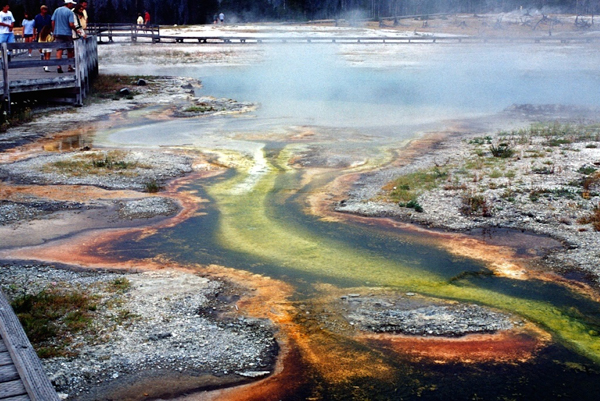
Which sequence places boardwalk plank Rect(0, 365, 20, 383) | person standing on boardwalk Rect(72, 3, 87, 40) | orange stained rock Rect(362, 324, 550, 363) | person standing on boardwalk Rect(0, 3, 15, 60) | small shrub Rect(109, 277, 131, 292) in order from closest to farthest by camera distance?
boardwalk plank Rect(0, 365, 20, 383), orange stained rock Rect(362, 324, 550, 363), small shrub Rect(109, 277, 131, 292), person standing on boardwalk Rect(72, 3, 87, 40), person standing on boardwalk Rect(0, 3, 15, 60)

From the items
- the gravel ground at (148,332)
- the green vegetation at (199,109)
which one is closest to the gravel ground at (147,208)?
the gravel ground at (148,332)

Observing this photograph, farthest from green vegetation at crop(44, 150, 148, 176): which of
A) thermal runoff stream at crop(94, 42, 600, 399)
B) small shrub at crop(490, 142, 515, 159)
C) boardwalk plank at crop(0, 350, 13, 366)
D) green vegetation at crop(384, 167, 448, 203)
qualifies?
boardwalk plank at crop(0, 350, 13, 366)

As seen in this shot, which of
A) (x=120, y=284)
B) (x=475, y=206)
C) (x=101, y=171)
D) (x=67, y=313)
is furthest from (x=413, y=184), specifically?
(x=67, y=313)

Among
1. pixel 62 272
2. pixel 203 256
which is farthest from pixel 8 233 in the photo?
pixel 203 256

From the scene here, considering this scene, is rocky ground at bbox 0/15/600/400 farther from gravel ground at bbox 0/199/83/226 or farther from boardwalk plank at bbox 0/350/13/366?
boardwalk plank at bbox 0/350/13/366

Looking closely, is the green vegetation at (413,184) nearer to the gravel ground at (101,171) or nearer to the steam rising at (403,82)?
the gravel ground at (101,171)
